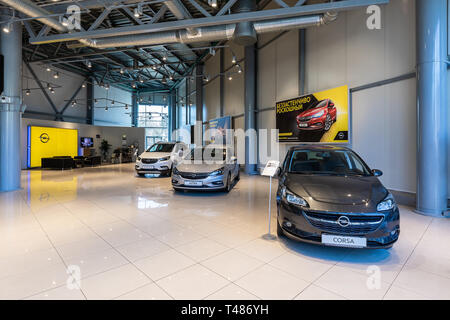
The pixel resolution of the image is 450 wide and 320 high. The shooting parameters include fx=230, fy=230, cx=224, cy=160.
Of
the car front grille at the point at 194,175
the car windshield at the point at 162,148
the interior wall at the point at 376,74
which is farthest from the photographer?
the car windshield at the point at 162,148

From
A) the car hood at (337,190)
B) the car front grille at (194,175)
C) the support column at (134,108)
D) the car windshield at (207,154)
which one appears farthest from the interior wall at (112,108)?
the car hood at (337,190)

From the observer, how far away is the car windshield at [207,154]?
6267mm

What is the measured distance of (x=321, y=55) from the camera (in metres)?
6.82

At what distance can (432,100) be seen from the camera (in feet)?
13.1

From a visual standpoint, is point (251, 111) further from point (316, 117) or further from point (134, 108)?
point (134, 108)

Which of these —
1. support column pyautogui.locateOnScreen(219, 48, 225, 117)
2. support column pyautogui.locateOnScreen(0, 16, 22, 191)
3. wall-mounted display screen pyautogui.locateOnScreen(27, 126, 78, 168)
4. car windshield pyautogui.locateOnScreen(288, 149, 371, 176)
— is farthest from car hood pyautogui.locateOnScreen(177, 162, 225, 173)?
wall-mounted display screen pyautogui.locateOnScreen(27, 126, 78, 168)

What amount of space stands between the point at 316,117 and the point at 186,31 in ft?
14.6

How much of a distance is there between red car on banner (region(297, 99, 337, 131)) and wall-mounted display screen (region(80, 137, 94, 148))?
13444 mm

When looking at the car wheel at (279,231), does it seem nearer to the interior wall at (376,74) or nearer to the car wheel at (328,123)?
the interior wall at (376,74)

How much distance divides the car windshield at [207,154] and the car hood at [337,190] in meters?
3.43

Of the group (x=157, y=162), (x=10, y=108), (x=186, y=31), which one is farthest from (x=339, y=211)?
(x=10, y=108)

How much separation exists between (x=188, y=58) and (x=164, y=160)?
30.5 feet

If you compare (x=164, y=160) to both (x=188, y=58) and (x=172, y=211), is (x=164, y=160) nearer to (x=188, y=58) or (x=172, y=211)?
(x=172, y=211)
